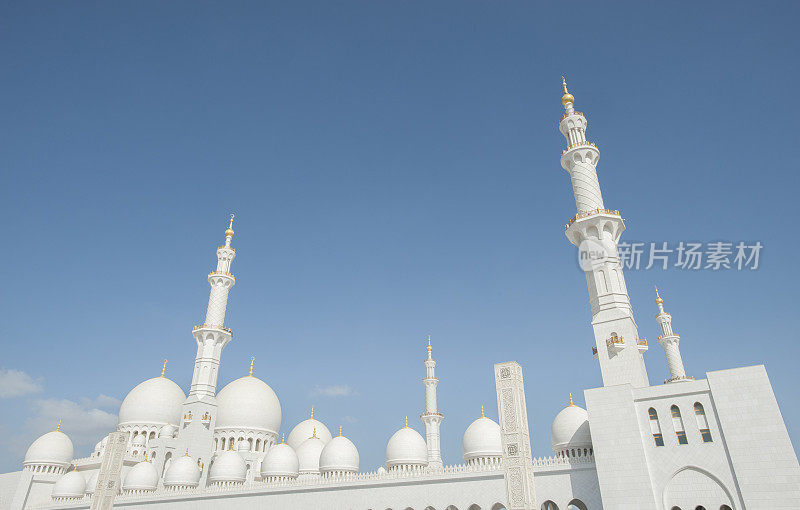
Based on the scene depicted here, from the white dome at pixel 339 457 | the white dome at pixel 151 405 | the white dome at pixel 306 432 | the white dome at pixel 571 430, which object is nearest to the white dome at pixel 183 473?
the white dome at pixel 339 457

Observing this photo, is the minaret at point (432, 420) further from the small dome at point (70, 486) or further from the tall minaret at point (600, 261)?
the small dome at point (70, 486)

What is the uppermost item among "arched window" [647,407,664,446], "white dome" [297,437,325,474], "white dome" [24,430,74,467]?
"white dome" [24,430,74,467]

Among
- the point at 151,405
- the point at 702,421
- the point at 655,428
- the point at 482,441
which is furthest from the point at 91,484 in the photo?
the point at 702,421

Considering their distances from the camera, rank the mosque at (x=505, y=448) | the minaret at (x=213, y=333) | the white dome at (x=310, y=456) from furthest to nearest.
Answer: the minaret at (x=213, y=333), the white dome at (x=310, y=456), the mosque at (x=505, y=448)

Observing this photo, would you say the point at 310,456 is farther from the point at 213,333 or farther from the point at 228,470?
the point at 213,333

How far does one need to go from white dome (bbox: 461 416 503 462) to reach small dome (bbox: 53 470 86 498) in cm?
2736

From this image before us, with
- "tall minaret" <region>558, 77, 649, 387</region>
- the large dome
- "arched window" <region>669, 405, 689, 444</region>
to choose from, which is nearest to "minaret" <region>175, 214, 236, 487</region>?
the large dome

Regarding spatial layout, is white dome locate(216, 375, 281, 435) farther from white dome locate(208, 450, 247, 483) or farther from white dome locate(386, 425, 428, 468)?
white dome locate(386, 425, 428, 468)

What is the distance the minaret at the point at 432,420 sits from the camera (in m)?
36.3

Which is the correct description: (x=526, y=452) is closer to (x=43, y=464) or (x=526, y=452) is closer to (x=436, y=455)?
(x=436, y=455)

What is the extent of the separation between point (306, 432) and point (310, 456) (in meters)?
9.26

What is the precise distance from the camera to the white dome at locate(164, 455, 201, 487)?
3322 cm

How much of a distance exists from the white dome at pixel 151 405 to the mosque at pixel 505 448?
0.11m

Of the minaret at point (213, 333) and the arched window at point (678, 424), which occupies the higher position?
the minaret at point (213, 333)
